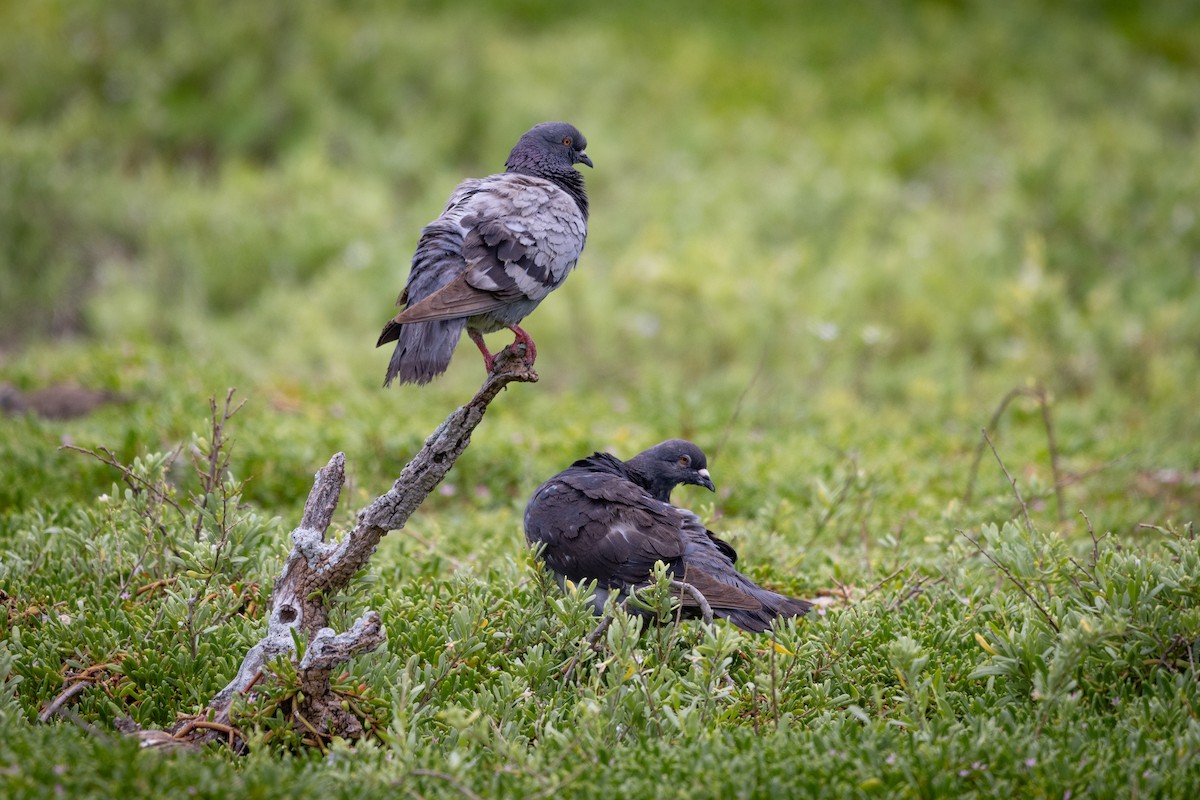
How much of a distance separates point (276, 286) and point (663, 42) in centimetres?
885

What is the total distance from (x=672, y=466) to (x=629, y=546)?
2.73 ft

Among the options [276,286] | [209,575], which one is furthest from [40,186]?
[209,575]

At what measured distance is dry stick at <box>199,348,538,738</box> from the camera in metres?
3.62

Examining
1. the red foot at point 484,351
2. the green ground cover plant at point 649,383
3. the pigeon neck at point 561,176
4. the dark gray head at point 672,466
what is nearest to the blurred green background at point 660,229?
the green ground cover plant at point 649,383

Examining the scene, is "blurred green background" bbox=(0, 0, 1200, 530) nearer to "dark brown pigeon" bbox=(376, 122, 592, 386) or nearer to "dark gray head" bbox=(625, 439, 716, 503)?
"dark gray head" bbox=(625, 439, 716, 503)

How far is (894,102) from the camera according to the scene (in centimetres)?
1560

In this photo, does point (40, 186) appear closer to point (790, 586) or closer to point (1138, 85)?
point (790, 586)

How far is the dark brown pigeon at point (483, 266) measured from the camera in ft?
12.5

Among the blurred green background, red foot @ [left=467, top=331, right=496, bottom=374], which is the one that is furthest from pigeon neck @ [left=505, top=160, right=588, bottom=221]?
the blurred green background

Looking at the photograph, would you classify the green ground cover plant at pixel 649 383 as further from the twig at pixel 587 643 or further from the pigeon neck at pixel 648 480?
the pigeon neck at pixel 648 480

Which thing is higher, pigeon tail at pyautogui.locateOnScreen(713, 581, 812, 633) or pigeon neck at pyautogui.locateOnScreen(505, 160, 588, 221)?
pigeon neck at pyautogui.locateOnScreen(505, 160, 588, 221)

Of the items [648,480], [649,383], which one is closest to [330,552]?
[648,480]

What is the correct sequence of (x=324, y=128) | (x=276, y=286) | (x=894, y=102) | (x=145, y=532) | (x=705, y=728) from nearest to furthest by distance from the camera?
(x=705, y=728) < (x=145, y=532) < (x=276, y=286) < (x=324, y=128) < (x=894, y=102)

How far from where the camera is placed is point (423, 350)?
378cm
